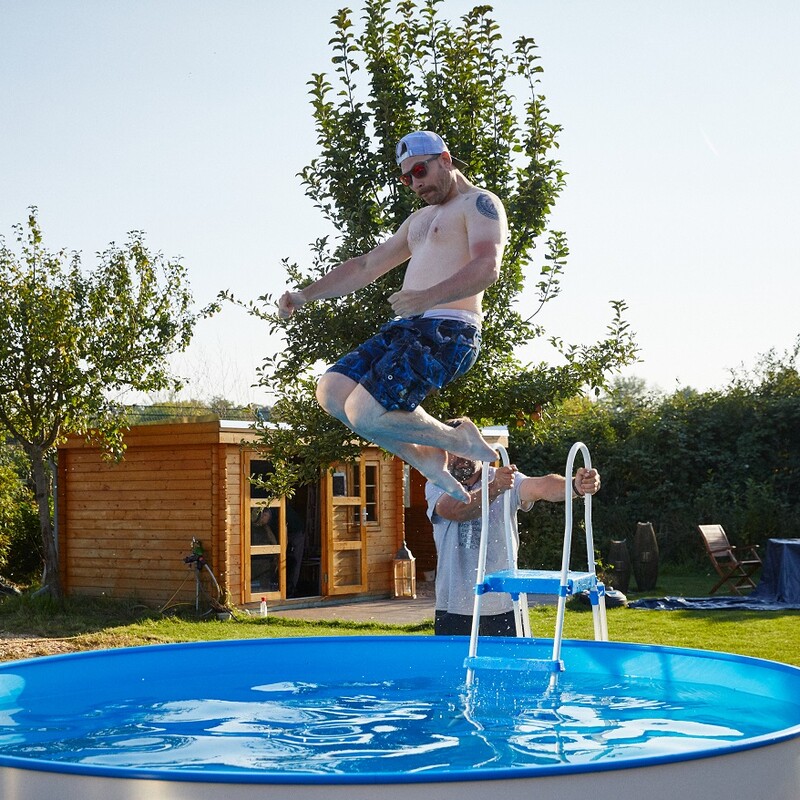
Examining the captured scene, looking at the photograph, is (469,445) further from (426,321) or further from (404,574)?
(404,574)

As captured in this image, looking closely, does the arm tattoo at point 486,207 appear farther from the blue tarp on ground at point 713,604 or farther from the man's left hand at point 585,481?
the blue tarp on ground at point 713,604

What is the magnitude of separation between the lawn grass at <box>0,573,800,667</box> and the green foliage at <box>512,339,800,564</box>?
297 cm

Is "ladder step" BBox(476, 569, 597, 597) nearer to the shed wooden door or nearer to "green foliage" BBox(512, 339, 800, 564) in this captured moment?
the shed wooden door

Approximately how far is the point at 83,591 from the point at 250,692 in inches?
391

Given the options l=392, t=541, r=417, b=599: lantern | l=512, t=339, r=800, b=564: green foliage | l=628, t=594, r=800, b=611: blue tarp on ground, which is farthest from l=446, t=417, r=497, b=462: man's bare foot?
l=512, t=339, r=800, b=564: green foliage

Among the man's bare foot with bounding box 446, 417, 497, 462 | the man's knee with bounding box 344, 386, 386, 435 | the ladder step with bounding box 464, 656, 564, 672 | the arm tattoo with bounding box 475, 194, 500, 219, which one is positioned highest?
the arm tattoo with bounding box 475, 194, 500, 219

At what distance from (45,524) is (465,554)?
30.9 ft

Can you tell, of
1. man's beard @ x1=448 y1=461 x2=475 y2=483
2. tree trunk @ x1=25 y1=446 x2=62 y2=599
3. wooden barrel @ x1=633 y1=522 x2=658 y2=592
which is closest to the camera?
man's beard @ x1=448 y1=461 x2=475 y2=483

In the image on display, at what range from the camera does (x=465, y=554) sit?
5.30 m

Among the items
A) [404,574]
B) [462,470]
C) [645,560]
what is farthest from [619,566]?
[462,470]

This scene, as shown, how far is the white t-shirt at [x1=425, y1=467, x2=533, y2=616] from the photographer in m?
5.30

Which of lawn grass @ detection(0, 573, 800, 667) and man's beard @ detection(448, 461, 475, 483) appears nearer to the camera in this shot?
man's beard @ detection(448, 461, 475, 483)

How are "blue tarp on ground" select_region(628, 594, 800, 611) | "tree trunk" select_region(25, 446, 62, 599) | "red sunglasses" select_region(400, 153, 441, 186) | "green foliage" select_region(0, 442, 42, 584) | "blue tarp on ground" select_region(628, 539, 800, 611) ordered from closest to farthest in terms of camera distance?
"red sunglasses" select_region(400, 153, 441, 186) < "blue tarp on ground" select_region(628, 594, 800, 611) < "blue tarp on ground" select_region(628, 539, 800, 611) < "tree trunk" select_region(25, 446, 62, 599) < "green foliage" select_region(0, 442, 42, 584)

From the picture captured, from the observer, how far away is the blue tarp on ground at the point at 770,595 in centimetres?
1196
